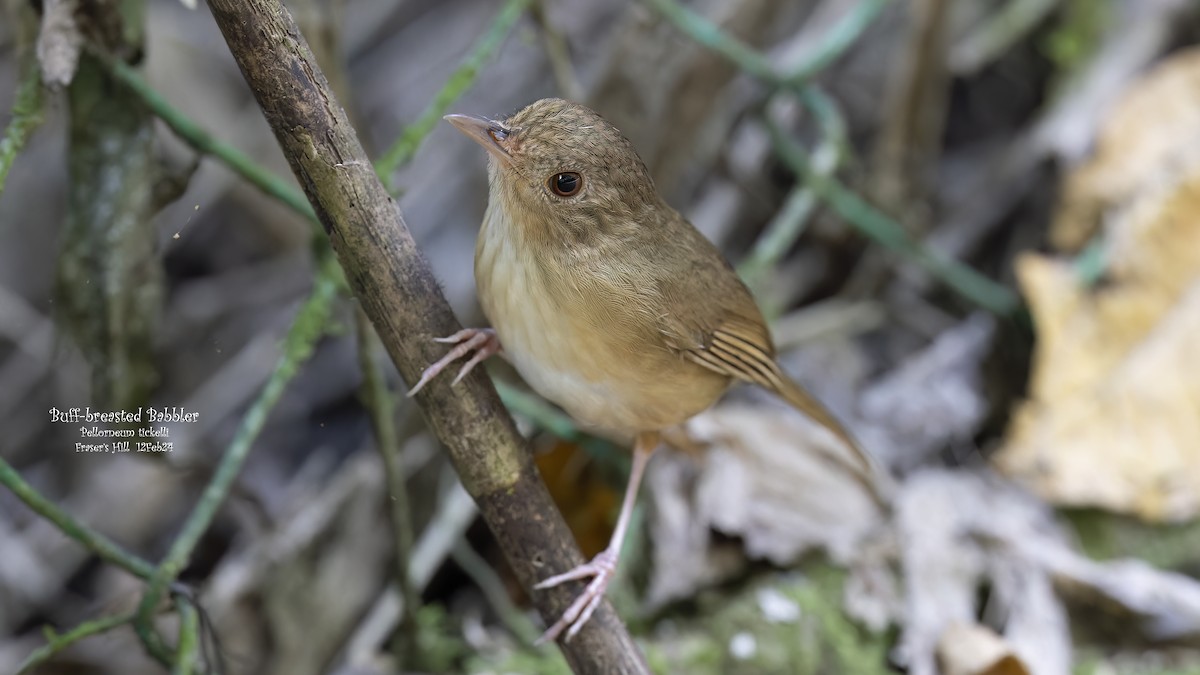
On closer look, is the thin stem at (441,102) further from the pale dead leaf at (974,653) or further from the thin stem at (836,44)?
the pale dead leaf at (974,653)

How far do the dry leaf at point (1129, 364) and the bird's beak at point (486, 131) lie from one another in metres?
2.25

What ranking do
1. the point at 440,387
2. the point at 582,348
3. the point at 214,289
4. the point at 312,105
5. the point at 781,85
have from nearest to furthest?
the point at 312,105, the point at 440,387, the point at 582,348, the point at 781,85, the point at 214,289

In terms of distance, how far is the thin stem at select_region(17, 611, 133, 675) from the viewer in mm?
2109

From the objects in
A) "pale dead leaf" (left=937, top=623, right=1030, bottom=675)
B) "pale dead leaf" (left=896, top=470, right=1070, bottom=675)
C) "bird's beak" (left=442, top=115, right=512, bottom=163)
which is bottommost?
"pale dead leaf" (left=937, top=623, right=1030, bottom=675)

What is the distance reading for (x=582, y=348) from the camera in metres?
2.31

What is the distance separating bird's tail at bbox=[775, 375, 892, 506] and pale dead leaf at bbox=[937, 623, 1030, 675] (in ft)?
1.69

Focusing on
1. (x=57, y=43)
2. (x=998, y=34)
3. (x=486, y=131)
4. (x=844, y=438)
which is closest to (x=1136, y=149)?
(x=998, y=34)

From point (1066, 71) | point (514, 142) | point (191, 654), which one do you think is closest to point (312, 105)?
point (514, 142)

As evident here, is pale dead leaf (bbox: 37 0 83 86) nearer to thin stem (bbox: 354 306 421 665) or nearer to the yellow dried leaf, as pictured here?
thin stem (bbox: 354 306 421 665)

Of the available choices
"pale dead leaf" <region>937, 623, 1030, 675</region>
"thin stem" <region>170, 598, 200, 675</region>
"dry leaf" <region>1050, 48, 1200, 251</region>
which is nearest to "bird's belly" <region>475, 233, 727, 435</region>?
"thin stem" <region>170, 598, 200, 675</region>

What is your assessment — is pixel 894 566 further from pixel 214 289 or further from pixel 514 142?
pixel 214 289

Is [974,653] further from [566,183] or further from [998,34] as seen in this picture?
[998,34]

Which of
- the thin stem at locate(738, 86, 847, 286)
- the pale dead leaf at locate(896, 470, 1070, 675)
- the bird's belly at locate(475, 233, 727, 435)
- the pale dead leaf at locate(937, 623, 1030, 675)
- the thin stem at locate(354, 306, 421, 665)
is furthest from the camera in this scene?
the thin stem at locate(738, 86, 847, 286)

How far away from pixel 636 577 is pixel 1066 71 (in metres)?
2.98
